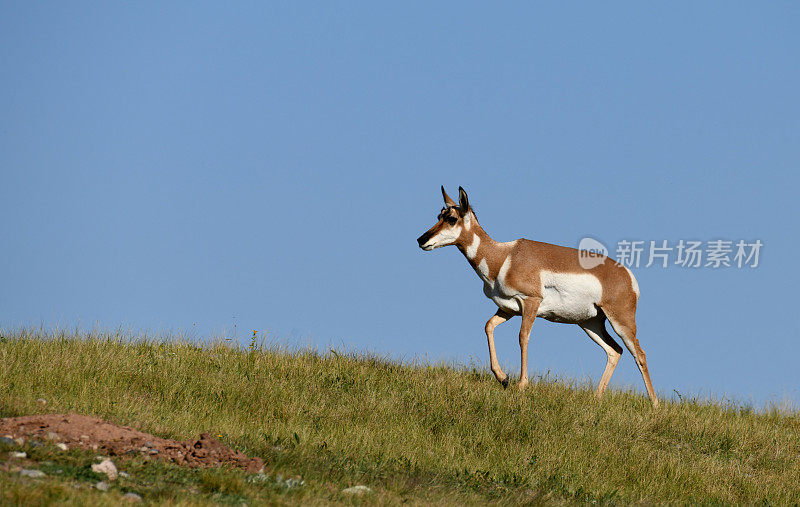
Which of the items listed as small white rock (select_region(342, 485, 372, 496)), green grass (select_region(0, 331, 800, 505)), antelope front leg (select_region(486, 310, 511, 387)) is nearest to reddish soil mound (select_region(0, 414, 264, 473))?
green grass (select_region(0, 331, 800, 505))

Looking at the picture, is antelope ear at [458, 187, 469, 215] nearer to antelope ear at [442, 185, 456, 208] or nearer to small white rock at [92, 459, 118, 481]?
antelope ear at [442, 185, 456, 208]

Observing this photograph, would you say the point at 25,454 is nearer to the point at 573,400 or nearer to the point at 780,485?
the point at 573,400

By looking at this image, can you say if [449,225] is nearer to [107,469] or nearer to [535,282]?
[535,282]

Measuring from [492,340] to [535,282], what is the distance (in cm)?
125

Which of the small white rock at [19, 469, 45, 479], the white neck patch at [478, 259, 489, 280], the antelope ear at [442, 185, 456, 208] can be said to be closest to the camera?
the small white rock at [19, 469, 45, 479]

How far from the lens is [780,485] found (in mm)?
10977

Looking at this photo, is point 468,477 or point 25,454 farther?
point 468,477

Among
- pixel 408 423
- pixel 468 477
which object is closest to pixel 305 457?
pixel 468 477

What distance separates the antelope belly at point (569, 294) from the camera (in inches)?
531

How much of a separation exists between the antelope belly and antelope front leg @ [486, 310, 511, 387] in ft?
2.08

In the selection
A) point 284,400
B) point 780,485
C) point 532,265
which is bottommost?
point 780,485

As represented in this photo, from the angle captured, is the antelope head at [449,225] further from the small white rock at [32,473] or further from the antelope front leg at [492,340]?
the small white rock at [32,473]

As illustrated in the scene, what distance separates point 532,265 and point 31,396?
8046 millimetres

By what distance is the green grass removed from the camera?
7.33 meters
